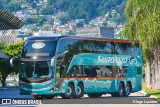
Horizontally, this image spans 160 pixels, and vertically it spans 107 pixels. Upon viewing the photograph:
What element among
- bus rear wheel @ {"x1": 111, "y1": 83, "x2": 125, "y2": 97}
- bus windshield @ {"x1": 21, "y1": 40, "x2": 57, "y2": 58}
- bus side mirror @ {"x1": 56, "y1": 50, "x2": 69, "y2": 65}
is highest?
bus windshield @ {"x1": 21, "y1": 40, "x2": 57, "y2": 58}

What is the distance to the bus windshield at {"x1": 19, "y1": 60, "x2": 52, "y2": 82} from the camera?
43750 millimetres

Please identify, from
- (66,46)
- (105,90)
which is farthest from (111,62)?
(66,46)

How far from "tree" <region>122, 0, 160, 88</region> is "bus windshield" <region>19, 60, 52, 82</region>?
8981mm

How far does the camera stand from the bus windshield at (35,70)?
43750 millimetres

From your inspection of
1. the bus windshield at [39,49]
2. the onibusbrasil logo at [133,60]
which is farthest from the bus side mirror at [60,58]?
the onibusbrasil logo at [133,60]

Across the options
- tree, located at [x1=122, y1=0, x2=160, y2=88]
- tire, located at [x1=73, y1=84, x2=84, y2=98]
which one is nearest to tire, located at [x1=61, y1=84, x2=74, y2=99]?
tire, located at [x1=73, y1=84, x2=84, y2=98]

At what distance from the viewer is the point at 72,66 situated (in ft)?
147

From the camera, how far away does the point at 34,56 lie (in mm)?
43938

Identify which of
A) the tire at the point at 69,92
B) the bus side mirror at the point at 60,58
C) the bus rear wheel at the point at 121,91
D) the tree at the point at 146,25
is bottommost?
the bus rear wheel at the point at 121,91

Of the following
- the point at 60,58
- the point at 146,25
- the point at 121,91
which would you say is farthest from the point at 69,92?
the point at 146,25

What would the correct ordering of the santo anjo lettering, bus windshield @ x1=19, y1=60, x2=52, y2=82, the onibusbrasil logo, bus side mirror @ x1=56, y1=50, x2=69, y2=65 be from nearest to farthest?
bus side mirror @ x1=56, y1=50, x2=69, y2=65, bus windshield @ x1=19, y1=60, x2=52, y2=82, the santo anjo lettering, the onibusbrasil logo

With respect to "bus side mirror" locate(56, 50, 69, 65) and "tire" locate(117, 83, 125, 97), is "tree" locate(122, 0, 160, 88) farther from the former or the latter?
"bus side mirror" locate(56, 50, 69, 65)

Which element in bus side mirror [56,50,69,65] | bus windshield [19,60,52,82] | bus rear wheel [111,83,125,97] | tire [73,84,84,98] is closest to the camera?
bus side mirror [56,50,69,65]

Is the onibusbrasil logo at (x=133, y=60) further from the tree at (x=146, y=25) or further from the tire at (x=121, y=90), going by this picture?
the tire at (x=121, y=90)
